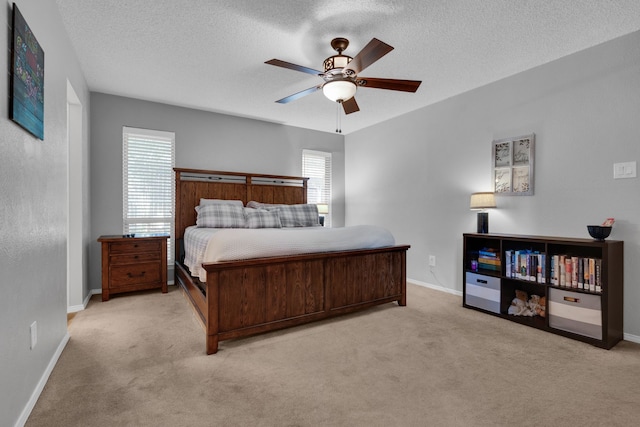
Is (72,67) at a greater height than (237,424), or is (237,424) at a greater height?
(72,67)

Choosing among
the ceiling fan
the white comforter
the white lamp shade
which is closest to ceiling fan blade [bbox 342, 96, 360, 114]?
the ceiling fan

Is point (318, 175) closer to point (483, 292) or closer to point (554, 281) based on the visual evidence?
point (483, 292)

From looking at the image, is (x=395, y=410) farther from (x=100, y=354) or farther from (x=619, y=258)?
(x=619, y=258)

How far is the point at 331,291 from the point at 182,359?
4.41ft

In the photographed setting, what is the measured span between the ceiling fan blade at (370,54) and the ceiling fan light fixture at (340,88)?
12 cm

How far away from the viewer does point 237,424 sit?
4.96 ft

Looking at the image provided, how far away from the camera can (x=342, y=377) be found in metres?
1.94

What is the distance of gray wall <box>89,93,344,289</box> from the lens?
3.91m

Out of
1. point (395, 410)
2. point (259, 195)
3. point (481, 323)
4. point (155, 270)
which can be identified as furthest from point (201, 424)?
point (259, 195)

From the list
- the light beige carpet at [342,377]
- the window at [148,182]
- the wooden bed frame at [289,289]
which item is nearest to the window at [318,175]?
the window at [148,182]

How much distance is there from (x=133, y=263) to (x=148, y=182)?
3.76 feet

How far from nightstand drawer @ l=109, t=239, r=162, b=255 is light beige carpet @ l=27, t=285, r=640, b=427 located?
0.94 m

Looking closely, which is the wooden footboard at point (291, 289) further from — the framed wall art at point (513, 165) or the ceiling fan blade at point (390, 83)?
the ceiling fan blade at point (390, 83)

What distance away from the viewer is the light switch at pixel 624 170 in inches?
100
